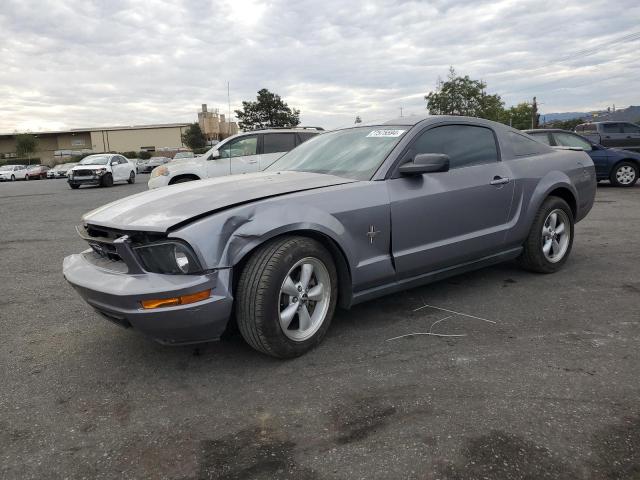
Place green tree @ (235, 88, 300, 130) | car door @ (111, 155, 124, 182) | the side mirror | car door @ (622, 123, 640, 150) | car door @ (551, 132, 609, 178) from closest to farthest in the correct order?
the side mirror, car door @ (551, 132, 609, 178), car door @ (622, 123, 640, 150), car door @ (111, 155, 124, 182), green tree @ (235, 88, 300, 130)

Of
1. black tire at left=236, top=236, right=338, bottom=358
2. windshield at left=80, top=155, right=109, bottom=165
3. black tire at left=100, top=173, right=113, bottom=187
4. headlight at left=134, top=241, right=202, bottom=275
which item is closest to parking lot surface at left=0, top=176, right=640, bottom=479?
black tire at left=236, top=236, right=338, bottom=358

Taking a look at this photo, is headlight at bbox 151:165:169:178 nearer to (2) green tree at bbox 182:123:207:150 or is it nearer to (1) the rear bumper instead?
(1) the rear bumper

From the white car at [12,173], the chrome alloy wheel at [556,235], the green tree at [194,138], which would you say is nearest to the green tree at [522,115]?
the green tree at [194,138]

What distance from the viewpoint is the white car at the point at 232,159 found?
35.5ft

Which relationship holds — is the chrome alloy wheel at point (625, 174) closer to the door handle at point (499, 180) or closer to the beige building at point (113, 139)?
the door handle at point (499, 180)

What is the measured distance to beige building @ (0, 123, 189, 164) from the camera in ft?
257

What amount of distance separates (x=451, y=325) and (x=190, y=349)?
1.80 m

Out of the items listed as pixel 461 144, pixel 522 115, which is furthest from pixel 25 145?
pixel 461 144

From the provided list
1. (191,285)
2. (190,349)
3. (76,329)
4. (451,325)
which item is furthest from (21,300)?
(451,325)

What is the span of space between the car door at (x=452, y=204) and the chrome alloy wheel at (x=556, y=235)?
713 mm

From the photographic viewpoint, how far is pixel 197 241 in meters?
2.73

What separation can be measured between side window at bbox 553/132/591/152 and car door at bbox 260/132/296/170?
20.1 ft

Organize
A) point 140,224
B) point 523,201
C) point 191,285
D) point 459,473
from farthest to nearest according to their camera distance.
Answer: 1. point 523,201
2. point 140,224
3. point 191,285
4. point 459,473

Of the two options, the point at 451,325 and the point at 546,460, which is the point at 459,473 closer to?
the point at 546,460
